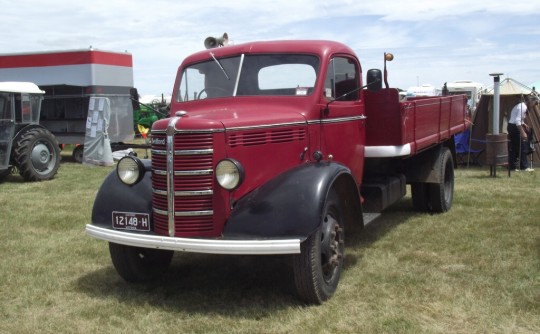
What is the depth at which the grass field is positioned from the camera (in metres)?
4.09

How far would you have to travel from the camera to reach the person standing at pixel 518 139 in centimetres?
1203

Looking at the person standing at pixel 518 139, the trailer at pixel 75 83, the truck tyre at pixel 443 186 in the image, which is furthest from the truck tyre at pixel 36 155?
the person standing at pixel 518 139

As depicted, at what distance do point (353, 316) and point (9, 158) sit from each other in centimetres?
962

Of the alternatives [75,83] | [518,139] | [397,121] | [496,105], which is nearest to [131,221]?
[397,121]

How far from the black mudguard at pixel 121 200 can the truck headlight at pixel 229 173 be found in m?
0.80

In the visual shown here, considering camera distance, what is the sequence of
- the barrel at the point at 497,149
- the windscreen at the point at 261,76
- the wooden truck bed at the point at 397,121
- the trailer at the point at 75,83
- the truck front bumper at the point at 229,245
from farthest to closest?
the trailer at the point at 75,83
the barrel at the point at 497,149
the wooden truck bed at the point at 397,121
the windscreen at the point at 261,76
the truck front bumper at the point at 229,245

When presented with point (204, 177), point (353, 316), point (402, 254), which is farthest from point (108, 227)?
point (402, 254)

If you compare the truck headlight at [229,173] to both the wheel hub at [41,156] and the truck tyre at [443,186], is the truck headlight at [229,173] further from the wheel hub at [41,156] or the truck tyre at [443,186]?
Result: the wheel hub at [41,156]

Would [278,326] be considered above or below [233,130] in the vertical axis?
below

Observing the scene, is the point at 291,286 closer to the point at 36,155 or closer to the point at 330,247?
the point at 330,247

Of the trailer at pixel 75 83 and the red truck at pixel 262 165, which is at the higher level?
the trailer at pixel 75 83

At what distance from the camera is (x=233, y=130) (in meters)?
4.34

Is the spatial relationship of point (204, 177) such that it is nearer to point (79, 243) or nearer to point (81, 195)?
point (79, 243)

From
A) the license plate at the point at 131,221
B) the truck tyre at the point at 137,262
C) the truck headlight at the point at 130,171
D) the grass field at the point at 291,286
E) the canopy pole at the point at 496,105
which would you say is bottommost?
the grass field at the point at 291,286
